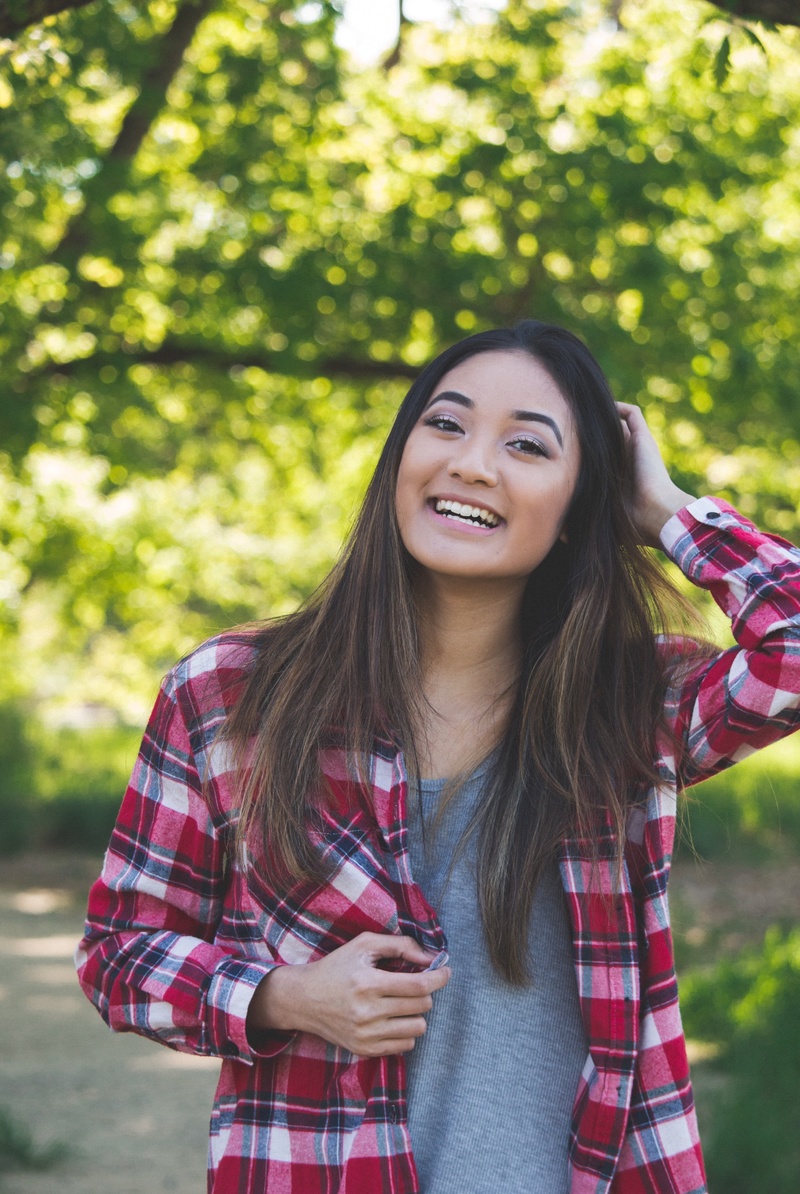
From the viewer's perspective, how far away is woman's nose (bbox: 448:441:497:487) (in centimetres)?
191

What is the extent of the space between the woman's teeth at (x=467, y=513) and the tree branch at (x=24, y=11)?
110 cm

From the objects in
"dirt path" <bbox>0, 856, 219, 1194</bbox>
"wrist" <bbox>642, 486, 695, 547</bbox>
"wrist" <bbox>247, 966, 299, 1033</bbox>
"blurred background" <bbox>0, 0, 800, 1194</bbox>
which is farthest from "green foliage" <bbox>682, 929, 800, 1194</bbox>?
"wrist" <bbox>247, 966, 299, 1033</bbox>

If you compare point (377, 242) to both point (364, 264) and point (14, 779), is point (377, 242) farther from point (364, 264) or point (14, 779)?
point (14, 779)

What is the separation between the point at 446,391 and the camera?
80.9 inches

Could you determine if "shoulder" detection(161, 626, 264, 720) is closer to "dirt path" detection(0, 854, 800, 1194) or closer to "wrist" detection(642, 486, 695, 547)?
"wrist" detection(642, 486, 695, 547)

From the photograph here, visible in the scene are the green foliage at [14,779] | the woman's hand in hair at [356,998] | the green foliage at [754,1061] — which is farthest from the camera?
the green foliage at [14,779]

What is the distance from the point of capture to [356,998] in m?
1.66

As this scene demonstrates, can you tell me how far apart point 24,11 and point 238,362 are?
6.81 meters

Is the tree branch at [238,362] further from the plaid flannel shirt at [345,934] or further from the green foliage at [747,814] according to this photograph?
the plaid flannel shirt at [345,934]

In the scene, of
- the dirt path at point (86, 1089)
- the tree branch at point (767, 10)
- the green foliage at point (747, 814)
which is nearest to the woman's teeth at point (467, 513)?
the tree branch at point (767, 10)

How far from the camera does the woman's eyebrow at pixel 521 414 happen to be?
2.02m

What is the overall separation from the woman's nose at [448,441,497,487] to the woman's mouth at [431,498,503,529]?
0.04m

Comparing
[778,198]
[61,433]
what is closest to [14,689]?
[61,433]

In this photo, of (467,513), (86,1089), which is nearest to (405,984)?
(467,513)
